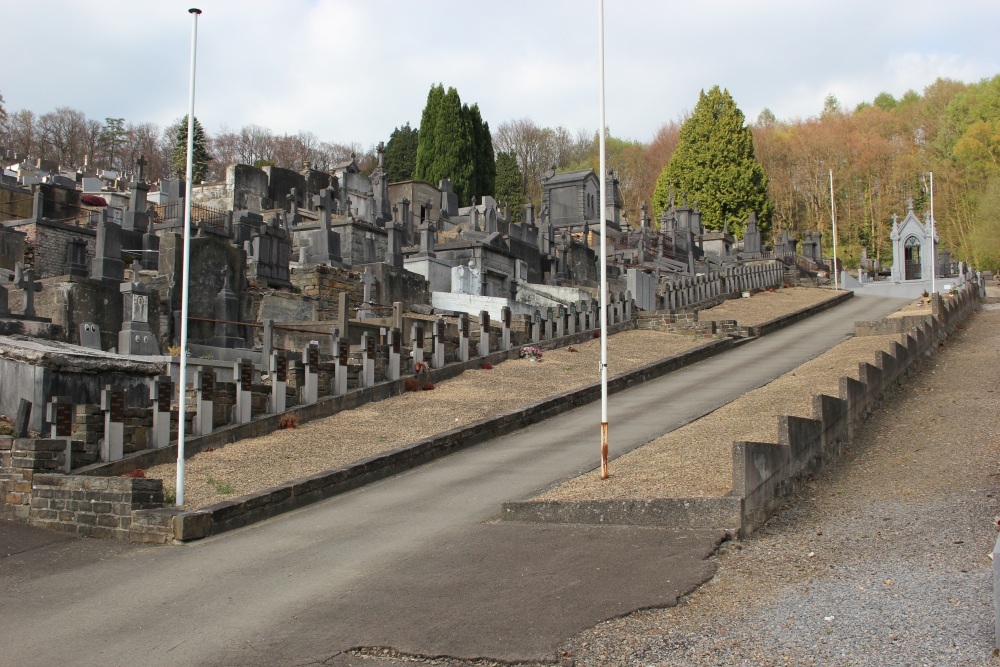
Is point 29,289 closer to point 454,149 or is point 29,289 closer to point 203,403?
point 203,403

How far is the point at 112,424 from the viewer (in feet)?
41.7

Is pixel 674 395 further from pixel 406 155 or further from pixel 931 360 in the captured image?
pixel 406 155

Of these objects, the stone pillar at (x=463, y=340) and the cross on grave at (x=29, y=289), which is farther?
the stone pillar at (x=463, y=340)

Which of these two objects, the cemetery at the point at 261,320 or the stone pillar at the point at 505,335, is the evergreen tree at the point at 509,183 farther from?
the stone pillar at the point at 505,335

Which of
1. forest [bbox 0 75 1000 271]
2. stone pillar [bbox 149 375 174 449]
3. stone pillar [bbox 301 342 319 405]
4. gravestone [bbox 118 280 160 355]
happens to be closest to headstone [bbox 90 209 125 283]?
gravestone [bbox 118 280 160 355]

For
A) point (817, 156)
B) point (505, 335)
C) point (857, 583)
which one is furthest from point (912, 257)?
point (857, 583)

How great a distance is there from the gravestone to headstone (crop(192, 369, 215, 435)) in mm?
4621

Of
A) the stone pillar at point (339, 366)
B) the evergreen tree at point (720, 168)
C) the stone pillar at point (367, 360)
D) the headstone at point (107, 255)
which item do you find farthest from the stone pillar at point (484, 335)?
the evergreen tree at point (720, 168)

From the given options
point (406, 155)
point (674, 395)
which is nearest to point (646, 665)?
point (674, 395)

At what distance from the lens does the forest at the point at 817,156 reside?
195 ft

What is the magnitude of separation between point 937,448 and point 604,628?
23.4ft

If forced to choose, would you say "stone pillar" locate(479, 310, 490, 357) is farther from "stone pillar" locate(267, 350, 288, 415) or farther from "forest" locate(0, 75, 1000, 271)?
"forest" locate(0, 75, 1000, 271)

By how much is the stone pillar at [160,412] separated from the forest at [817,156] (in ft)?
169

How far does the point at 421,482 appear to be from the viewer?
1266 cm
